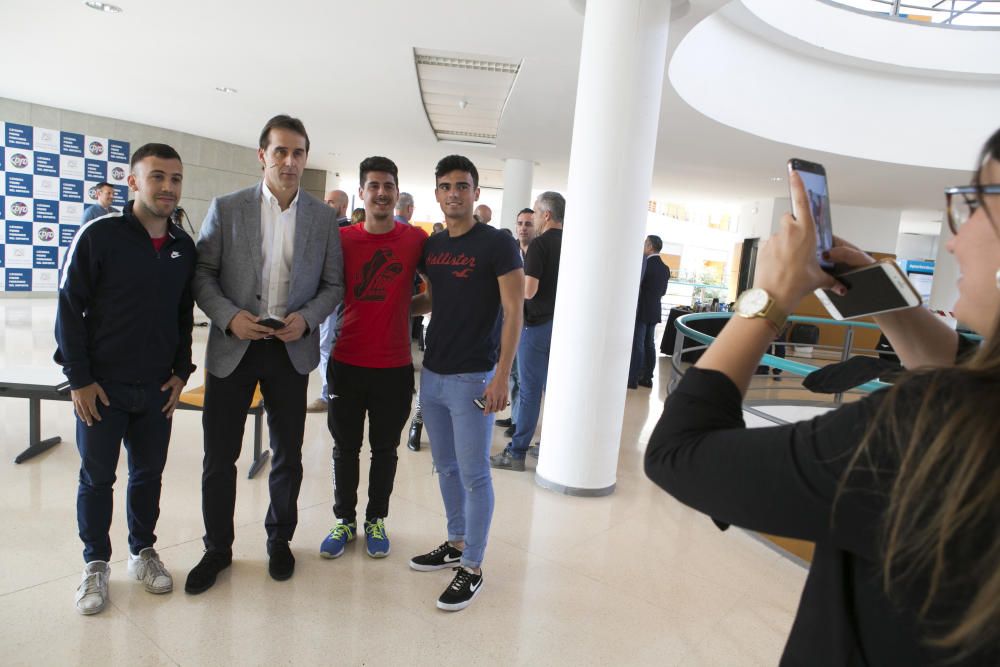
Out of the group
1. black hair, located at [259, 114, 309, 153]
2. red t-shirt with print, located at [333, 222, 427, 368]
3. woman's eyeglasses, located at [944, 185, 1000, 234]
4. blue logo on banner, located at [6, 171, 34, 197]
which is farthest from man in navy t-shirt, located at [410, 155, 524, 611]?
blue logo on banner, located at [6, 171, 34, 197]

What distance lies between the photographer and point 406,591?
2.53 metres

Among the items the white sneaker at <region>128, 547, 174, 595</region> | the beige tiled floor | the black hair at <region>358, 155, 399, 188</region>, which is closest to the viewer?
the beige tiled floor

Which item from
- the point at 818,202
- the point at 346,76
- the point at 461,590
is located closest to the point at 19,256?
the point at 346,76

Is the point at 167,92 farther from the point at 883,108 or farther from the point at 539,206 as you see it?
the point at 883,108

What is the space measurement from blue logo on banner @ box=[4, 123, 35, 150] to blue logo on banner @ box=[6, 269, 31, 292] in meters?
2.14

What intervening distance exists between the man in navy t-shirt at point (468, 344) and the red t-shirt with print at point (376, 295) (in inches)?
5.7

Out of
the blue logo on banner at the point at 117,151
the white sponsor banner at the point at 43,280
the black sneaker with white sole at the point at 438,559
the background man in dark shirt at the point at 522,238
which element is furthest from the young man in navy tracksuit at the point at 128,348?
the blue logo on banner at the point at 117,151

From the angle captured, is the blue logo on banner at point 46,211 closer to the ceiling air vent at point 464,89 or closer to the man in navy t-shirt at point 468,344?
the ceiling air vent at point 464,89

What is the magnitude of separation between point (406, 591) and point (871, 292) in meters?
2.20

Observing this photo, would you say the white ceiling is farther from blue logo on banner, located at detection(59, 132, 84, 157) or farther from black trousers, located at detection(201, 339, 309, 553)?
black trousers, located at detection(201, 339, 309, 553)

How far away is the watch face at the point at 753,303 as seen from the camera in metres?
0.76

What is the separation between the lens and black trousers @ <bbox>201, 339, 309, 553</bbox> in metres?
2.46

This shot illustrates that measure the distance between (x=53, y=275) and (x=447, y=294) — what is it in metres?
11.8

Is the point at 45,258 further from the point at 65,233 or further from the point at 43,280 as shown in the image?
the point at 65,233
